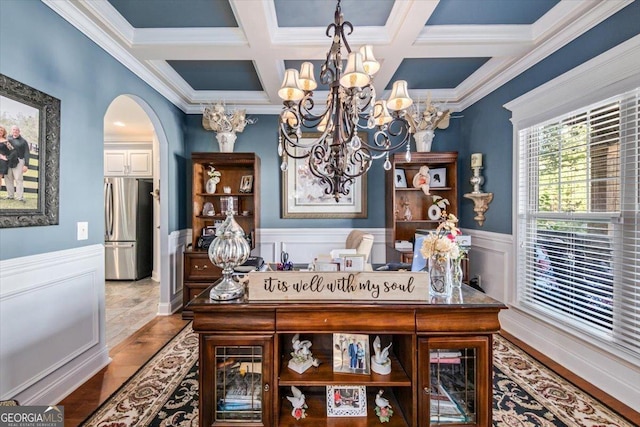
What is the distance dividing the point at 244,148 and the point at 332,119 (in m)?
2.53

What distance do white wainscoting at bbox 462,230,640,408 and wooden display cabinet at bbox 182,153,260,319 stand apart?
9.31 feet

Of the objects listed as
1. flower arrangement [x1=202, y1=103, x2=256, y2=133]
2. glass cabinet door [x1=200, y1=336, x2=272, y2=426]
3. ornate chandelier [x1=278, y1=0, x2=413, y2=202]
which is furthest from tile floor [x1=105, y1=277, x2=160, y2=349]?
ornate chandelier [x1=278, y1=0, x2=413, y2=202]

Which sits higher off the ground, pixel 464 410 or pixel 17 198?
pixel 17 198

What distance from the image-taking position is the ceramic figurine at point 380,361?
150cm

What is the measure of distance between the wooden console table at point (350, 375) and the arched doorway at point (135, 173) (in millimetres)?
2092

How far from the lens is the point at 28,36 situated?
5.73 feet

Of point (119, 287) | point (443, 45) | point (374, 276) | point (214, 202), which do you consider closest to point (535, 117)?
point (443, 45)

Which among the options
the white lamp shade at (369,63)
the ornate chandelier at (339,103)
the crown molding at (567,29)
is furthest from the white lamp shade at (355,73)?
the crown molding at (567,29)

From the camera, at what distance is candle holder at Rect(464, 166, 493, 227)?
3.38 meters

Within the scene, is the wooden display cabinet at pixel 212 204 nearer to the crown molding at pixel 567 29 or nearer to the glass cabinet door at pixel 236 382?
the glass cabinet door at pixel 236 382

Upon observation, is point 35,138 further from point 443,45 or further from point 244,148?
point 443,45

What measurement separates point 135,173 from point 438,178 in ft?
17.2

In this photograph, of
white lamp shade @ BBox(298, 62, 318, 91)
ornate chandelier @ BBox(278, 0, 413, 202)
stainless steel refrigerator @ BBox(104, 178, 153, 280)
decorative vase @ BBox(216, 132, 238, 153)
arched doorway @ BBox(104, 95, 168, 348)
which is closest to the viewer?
ornate chandelier @ BBox(278, 0, 413, 202)

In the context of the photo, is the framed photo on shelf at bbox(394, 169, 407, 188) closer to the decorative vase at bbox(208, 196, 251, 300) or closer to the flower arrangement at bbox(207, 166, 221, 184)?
the flower arrangement at bbox(207, 166, 221, 184)
